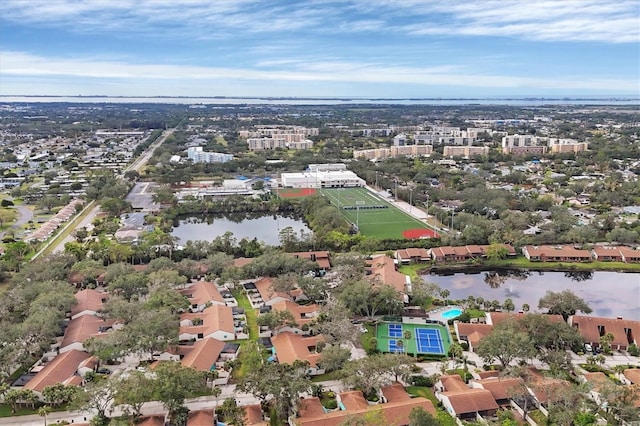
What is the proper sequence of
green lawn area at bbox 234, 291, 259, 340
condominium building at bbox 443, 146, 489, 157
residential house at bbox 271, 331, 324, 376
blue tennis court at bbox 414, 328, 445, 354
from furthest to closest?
condominium building at bbox 443, 146, 489, 157 < green lawn area at bbox 234, 291, 259, 340 < blue tennis court at bbox 414, 328, 445, 354 < residential house at bbox 271, 331, 324, 376

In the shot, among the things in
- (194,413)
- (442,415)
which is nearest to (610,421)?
(442,415)

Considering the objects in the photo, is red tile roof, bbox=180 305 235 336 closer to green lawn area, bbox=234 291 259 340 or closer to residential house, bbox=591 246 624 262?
green lawn area, bbox=234 291 259 340

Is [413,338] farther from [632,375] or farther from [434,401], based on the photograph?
[632,375]

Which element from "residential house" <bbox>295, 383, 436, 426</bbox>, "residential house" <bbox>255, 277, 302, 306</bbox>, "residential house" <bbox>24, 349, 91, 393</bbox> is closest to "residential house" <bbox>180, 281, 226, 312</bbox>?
"residential house" <bbox>255, 277, 302, 306</bbox>

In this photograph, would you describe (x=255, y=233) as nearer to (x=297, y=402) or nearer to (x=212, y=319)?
(x=212, y=319)

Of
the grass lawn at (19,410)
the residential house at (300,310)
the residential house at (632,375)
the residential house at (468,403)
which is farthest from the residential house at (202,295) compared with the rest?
the residential house at (632,375)

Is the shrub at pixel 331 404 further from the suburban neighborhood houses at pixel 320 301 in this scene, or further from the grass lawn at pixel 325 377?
the grass lawn at pixel 325 377

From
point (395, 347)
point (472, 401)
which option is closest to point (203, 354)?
point (395, 347)
